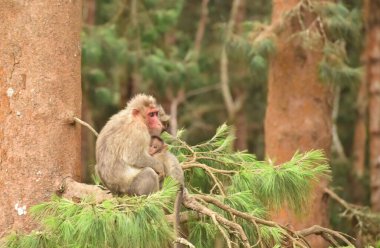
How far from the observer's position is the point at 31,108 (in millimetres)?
4727

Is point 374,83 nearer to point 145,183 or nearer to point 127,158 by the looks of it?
point 127,158

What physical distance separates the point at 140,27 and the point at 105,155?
772 centimetres

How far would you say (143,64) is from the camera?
12984mm

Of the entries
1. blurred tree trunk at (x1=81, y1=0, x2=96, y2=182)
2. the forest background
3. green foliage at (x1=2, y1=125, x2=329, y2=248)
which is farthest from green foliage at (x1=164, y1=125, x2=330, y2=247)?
blurred tree trunk at (x1=81, y1=0, x2=96, y2=182)

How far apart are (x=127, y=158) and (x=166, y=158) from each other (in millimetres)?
255

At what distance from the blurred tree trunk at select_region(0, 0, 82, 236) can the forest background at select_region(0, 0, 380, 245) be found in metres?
0.15

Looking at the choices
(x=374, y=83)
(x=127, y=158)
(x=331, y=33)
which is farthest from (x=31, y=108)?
(x=374, y=83)

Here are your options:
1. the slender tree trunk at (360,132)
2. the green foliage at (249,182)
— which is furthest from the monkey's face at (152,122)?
the slender tree trunk at (360,132)

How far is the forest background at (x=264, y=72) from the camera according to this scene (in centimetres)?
819

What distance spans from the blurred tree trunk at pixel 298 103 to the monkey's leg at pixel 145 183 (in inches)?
131

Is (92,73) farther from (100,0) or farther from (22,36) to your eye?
(22,36)

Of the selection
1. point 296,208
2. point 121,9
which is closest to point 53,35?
point 296,208

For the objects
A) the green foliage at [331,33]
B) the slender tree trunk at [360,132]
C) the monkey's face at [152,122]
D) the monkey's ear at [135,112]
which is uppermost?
the green foliage at [331,33]

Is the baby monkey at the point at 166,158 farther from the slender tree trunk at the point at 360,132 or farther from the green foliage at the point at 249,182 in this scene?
the slender tree trunk at the point at 360,132
